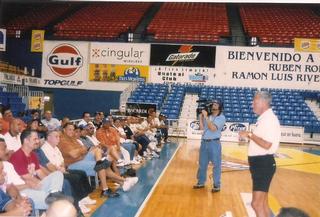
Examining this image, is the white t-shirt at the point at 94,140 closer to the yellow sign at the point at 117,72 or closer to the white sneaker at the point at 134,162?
the white sneaker at the point at 134,162

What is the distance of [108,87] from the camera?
1744 centimetres

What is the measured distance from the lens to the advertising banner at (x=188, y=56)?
17172 millimetres

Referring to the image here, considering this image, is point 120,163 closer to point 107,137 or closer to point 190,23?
point 107,137

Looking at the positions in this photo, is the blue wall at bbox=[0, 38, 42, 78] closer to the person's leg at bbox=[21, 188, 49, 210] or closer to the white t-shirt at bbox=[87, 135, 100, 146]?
the white t-shirt at bbox=[87, 135, 100, 146]

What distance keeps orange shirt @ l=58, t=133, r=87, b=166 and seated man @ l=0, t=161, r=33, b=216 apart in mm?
1744

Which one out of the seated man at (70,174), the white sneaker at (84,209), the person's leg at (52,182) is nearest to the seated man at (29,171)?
the person's leg at (52,182)

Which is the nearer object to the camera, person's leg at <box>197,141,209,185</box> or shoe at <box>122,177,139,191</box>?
shoe at <box>122,177,139,191</box>

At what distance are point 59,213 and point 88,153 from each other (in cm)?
380

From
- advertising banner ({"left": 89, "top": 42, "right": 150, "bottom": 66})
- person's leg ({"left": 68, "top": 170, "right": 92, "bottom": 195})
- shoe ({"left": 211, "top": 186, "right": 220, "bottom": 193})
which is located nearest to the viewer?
person's leg ({"left": 68, "top": 170, "right": 92, "bottom": 195})

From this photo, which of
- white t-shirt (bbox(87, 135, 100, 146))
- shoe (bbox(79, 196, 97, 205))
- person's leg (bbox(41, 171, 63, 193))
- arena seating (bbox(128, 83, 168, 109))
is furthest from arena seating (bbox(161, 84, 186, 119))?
person's leg (bbox(41, 171, 63, 193))

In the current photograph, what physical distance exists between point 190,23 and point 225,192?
48.5ft

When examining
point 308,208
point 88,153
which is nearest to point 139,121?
point 88,153

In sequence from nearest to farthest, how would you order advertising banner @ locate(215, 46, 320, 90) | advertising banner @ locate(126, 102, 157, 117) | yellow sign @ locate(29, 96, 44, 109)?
1. advertising banner @ locate(126, 102, 157, 117)
2. yellow sign @ locate(29, 96, 44, 109)
3. advertising banner @ locate(215, 46, 320, 90)

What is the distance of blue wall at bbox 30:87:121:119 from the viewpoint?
1691cm
